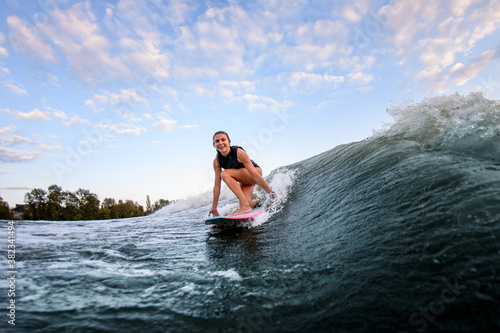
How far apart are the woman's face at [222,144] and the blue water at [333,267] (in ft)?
6.59

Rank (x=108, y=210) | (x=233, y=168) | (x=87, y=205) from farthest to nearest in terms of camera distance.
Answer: (x=108, y=210)
(x=87, y=205)
(x=233, y=168)

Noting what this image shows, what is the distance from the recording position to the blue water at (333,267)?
1562mm

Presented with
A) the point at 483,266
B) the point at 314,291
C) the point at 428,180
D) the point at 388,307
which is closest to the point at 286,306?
the point at 314,291

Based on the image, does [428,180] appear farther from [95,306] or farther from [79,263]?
[79,263]

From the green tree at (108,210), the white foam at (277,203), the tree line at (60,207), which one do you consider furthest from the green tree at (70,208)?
the white foam at (277,203)

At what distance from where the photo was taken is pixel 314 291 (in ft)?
6.23

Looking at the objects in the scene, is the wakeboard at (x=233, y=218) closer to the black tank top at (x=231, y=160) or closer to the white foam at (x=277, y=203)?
the white foam at (x=277, y=203)

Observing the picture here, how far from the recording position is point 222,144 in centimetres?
534

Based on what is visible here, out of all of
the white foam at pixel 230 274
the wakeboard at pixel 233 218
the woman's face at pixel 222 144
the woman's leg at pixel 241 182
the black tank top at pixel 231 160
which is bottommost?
the white foam at pixel 230 274

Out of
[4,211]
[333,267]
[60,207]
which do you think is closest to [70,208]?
[60,207]

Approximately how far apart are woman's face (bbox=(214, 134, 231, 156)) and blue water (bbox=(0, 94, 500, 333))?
2.01 metres

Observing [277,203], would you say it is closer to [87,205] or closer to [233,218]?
[233,218]

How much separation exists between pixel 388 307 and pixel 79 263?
337 cm

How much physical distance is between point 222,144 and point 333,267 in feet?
12.2
